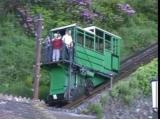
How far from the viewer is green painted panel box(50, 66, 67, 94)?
873 inches

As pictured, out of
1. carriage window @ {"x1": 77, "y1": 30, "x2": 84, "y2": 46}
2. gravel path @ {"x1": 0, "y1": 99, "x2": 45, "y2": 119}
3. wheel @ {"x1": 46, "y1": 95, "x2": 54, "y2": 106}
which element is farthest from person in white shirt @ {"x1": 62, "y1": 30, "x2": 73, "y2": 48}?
gravel path @ {"x1": 0, "y1": 99, "x2": 45, "y2": 119}

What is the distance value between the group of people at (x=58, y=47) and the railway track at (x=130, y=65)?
5.63 feet

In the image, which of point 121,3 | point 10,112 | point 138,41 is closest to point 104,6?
point 121,3

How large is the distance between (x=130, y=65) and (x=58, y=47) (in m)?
5.49

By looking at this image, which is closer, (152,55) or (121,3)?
(152,55)

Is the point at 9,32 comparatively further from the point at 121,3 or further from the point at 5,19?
the point at 121,3

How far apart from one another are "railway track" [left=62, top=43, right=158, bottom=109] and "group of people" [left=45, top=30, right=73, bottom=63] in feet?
5.63

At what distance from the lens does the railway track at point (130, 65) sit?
71.3 ft

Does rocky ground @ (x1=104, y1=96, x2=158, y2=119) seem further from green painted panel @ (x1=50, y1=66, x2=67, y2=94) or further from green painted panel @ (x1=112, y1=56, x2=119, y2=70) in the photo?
green painted panel @ (x1=112, y1=56, x2=119, y2=70)

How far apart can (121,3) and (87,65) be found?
11.7 metres

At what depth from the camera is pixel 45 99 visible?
2370 cm

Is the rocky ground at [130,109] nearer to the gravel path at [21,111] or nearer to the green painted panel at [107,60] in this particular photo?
the green painted panel at [107,60]

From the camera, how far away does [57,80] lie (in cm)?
2245

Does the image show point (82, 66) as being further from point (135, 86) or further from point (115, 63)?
point (115, 63)
